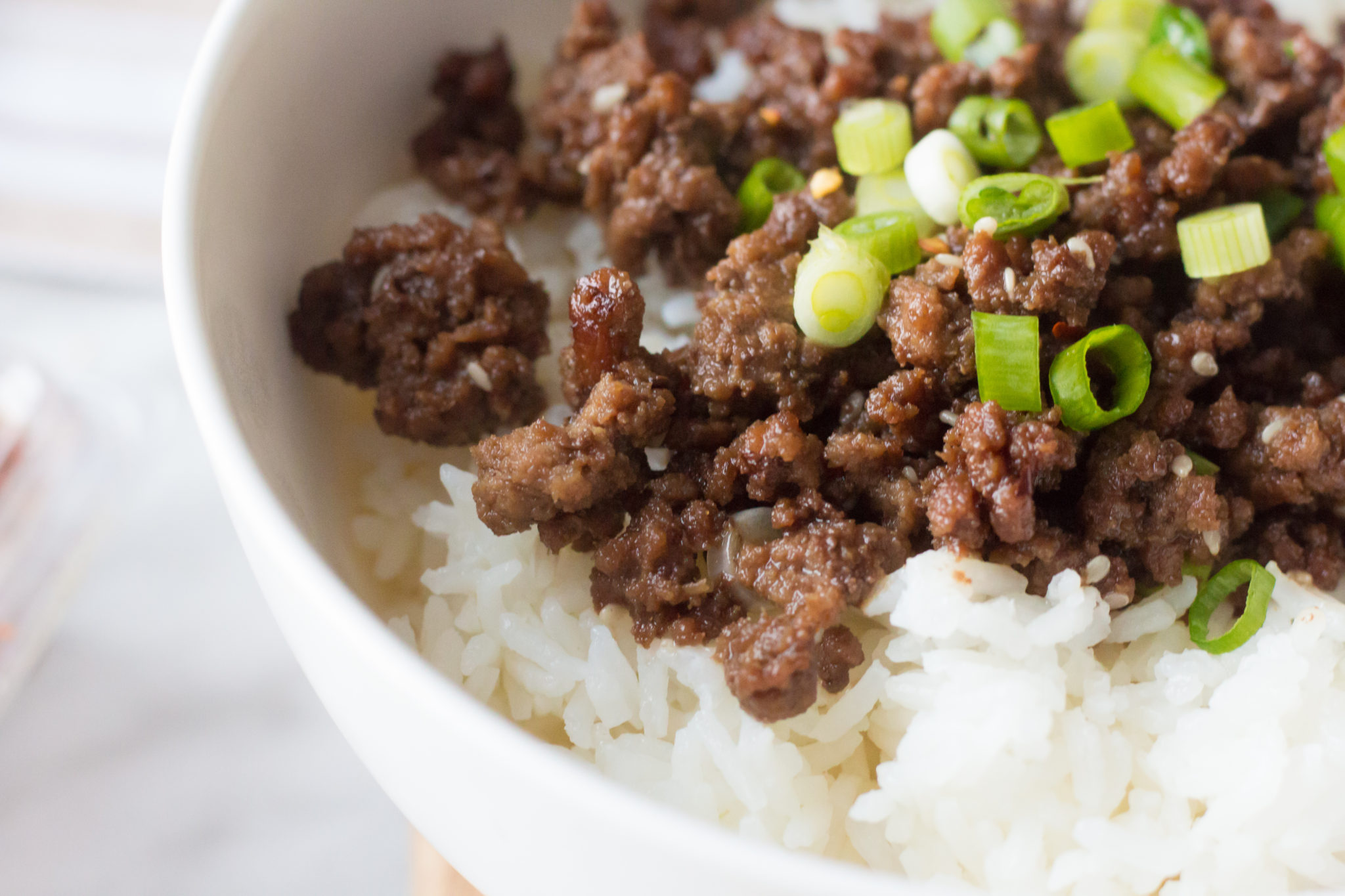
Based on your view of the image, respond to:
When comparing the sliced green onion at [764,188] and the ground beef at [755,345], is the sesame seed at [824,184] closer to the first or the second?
the sliced green onion at [764,188]

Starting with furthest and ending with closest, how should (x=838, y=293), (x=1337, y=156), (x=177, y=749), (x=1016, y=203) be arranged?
(x=177, y=749) → (x=1337, y=156) → (x=1016, y=203) → (x=838, y=293)

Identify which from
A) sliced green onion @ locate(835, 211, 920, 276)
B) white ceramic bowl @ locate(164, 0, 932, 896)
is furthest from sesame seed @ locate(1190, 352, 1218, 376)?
white ceramic bowl @ locate(164, 0, 932, 896)

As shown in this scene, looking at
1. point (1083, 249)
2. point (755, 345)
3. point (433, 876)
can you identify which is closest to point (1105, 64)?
point (1083, 249)

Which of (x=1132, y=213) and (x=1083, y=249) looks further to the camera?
Answer: (x=1132, y=213)

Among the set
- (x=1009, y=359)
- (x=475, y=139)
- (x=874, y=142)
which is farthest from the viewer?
(x=475, y=139)

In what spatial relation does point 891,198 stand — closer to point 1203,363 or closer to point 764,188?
point 764,188

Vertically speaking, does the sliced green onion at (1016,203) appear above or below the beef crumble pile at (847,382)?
above

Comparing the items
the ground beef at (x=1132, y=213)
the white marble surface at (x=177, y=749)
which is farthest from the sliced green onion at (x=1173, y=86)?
the white marble surface at (x=177, y=749)
